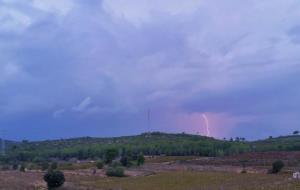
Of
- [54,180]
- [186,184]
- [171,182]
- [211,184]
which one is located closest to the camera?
[211,184]

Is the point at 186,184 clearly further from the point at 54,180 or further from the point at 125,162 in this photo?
the point at 125,162

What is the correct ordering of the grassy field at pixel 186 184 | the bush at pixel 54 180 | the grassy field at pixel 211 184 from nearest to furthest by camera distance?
the grassy field at pixel 211 184 → the grassy field at pixel 186 184 → the bush at pixel 54 180

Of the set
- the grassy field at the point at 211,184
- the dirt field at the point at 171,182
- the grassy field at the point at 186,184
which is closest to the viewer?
the grassy field at the point at 211,184

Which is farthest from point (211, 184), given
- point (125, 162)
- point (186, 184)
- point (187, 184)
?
point (125, 162)

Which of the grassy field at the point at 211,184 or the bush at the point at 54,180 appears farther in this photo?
the bush at the point at 54,180

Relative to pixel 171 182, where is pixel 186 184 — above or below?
below

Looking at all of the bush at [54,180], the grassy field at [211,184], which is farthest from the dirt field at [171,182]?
the bush at [54,180]

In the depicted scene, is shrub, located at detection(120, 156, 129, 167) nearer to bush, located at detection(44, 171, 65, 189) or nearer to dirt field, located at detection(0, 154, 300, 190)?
dirt field, located at detection(0, 154, 300, 190)

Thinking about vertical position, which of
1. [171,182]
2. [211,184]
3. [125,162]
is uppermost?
[125,162]

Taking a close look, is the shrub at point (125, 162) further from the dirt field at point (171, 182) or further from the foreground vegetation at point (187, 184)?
the foreground vegetation at point (187, 184)

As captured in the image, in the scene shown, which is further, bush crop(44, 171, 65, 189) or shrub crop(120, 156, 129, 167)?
shrub crop(120, 156, 129, 167)

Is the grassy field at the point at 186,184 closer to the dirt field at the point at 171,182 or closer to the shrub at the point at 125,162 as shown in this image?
the dirt field at the point at 171,182

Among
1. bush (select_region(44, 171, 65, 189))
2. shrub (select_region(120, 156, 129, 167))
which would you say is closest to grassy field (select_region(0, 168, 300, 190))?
bush (select_region(44, 171, 65, 189))

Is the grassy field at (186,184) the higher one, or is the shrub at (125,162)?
the shrub at (125,162)
